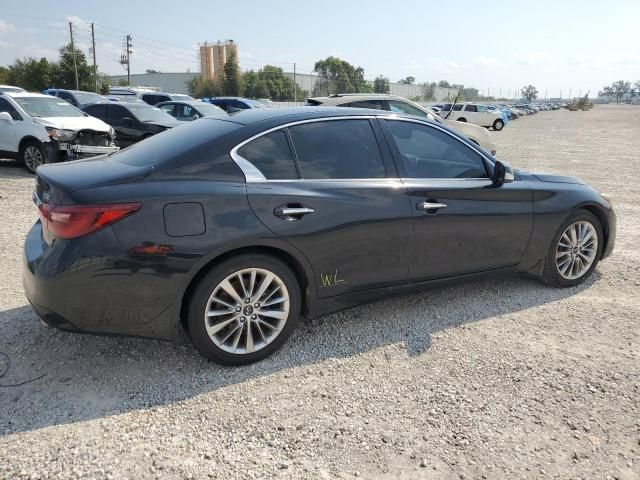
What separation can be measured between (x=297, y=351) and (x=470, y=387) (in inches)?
44.8

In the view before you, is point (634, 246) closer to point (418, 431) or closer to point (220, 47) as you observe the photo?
point (418, 431)

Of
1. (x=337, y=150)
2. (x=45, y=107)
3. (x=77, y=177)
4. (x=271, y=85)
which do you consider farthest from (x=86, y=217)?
(x=271, y=85)

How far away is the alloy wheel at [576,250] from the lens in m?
4.58

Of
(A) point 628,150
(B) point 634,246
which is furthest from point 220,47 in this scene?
(B) point 634,246

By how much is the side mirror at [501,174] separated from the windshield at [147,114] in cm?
1116

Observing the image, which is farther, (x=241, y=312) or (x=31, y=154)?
(x=31, y=154)

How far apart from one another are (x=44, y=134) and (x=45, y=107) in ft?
4.58

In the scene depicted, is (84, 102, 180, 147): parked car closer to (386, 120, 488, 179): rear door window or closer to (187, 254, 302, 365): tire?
(386, 120, 488, 179): rear door window

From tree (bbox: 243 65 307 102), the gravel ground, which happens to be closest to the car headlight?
the gravel ground

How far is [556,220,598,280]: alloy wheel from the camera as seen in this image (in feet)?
15.0

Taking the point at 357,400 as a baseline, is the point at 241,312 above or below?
above

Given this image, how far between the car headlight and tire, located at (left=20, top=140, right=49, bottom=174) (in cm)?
40

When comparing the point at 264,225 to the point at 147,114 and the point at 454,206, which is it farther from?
the point at 147,114

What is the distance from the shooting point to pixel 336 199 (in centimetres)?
341
